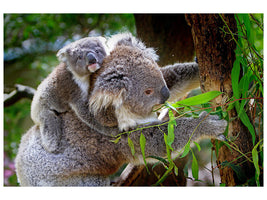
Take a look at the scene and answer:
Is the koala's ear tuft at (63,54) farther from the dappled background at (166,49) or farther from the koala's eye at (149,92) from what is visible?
the koala's eye at (149,92)

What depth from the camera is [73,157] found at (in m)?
1.76

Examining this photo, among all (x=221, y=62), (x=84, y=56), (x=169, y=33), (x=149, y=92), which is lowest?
(x=149, y=92)

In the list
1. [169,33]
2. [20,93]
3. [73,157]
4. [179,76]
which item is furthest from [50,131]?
[169,33]

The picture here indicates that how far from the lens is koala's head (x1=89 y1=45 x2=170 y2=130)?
1.54 metres

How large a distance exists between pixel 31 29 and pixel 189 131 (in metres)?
1.63

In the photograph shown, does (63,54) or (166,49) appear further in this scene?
(166,49)

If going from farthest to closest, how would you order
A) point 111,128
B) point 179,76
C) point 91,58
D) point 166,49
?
point 166,49 → point 179,76 → point 111,128 → point 91,58

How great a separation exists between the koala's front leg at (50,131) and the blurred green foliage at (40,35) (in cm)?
50

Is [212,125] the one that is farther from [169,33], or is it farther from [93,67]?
[169,33]

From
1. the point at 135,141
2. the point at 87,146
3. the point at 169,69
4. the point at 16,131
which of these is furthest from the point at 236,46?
the point at 16,131

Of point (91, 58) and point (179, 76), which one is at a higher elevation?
point (91, 58)

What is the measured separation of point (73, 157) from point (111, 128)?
0.32m

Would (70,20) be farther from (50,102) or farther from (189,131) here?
(189,131)

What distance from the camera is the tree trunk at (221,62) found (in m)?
1.63
